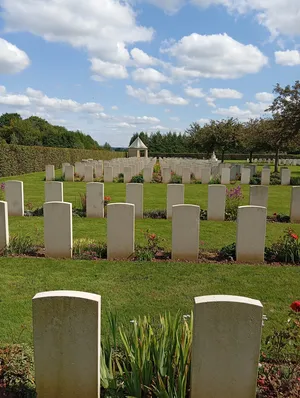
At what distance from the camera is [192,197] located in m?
14.1

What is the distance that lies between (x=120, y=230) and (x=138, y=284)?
1.28 metres

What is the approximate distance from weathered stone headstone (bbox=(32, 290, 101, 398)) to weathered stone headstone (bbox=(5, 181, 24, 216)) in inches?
293

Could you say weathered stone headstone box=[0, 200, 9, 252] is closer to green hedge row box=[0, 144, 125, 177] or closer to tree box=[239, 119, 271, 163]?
green hedge row box=[0, 144, 125, 177]

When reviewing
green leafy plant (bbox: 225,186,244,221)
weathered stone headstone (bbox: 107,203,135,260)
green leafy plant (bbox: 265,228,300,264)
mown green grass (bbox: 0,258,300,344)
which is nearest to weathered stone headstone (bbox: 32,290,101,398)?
mown green grass (bbox: 0,258,300,344)

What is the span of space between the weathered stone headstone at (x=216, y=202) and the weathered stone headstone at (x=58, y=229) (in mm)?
4180

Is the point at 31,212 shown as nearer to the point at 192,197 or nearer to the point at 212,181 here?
the point at 192,197

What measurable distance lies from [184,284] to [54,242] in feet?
7.89

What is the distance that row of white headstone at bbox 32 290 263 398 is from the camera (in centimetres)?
231

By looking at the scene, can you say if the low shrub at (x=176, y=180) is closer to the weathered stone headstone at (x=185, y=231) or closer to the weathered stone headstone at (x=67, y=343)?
the weathered stone headstone at (x=185, y=231)

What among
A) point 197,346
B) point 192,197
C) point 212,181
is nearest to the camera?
point 197,346

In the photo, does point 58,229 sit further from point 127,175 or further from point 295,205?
point 127,175

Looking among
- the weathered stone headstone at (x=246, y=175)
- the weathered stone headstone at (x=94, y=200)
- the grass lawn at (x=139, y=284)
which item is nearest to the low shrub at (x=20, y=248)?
the grass lawn at (x=139, y=284)

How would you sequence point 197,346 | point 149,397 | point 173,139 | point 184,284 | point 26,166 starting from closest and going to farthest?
point 197,346 → point 149,397 → point 184,284 → point 26,166 → point 173,139

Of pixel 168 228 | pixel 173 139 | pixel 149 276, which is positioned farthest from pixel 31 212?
pixel 173 139
